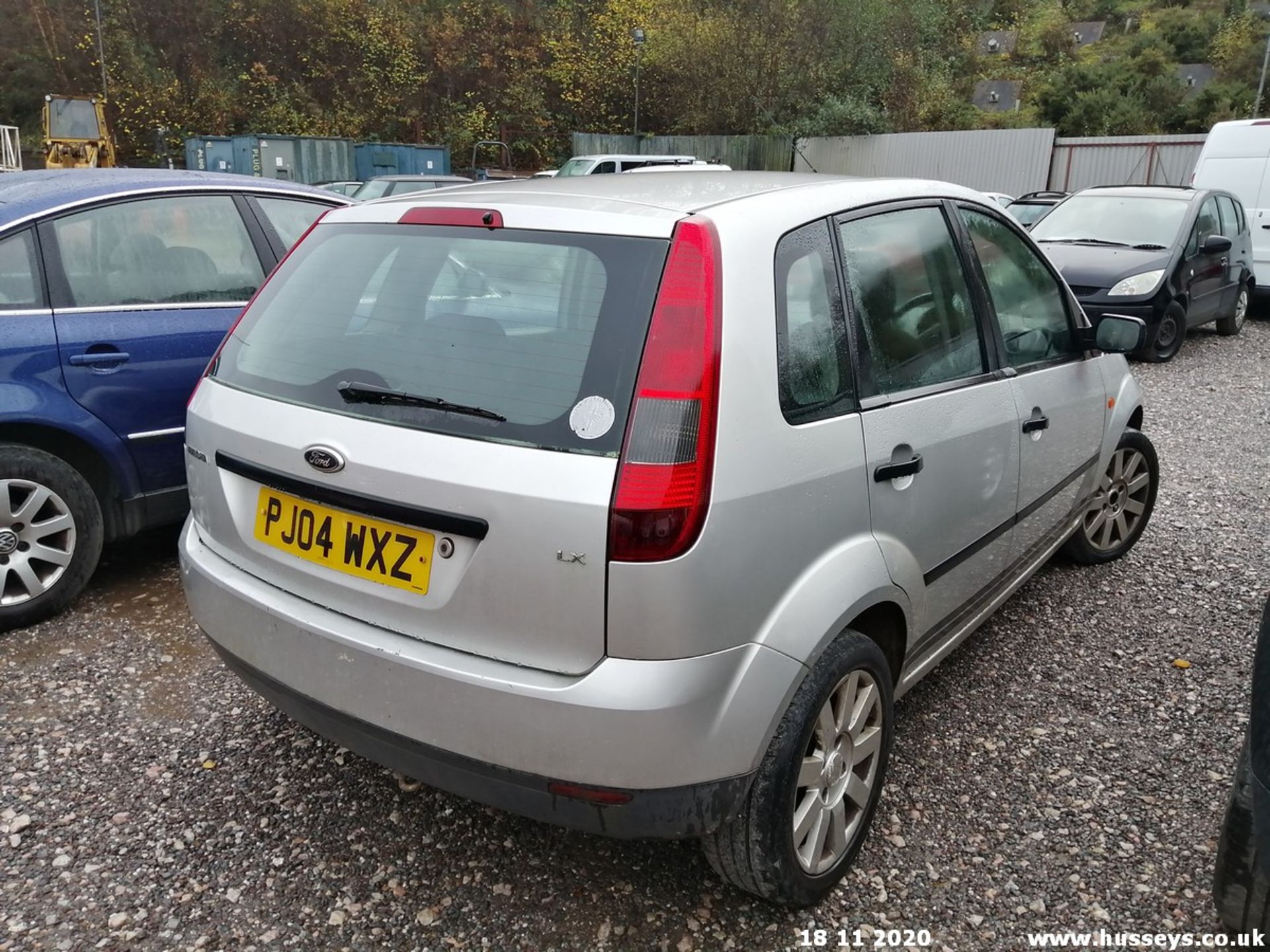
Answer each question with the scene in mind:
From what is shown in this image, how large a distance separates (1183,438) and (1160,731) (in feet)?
14.7

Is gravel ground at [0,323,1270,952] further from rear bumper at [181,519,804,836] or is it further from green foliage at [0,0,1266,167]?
green foliage at [0,0,1266,167]

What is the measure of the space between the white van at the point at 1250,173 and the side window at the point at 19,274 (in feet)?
43.5

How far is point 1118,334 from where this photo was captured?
3580mm

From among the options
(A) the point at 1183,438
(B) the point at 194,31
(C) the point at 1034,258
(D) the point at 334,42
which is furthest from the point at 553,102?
(C) the point at 1034,258

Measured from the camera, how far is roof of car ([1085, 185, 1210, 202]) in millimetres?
10055

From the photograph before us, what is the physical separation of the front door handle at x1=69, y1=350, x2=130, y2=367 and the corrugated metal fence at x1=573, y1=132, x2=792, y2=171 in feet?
100

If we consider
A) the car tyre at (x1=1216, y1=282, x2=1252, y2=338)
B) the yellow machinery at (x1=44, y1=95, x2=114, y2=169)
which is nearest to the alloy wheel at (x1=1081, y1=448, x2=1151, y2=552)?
the car tyre at (x1=1216, y1=282, x2=1252, y2=338)

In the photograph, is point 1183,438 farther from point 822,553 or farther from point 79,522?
point 79,522

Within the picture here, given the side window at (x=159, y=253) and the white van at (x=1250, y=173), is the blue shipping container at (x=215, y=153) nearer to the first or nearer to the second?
the white van at (x=1250, y=173)

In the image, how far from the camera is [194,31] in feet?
125

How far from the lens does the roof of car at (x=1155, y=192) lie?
10.1m

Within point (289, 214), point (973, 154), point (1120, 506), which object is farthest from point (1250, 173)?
point (973, 154)

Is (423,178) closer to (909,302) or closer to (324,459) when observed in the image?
(909,302)

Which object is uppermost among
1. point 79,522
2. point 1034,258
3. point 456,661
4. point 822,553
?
point 1034,258
